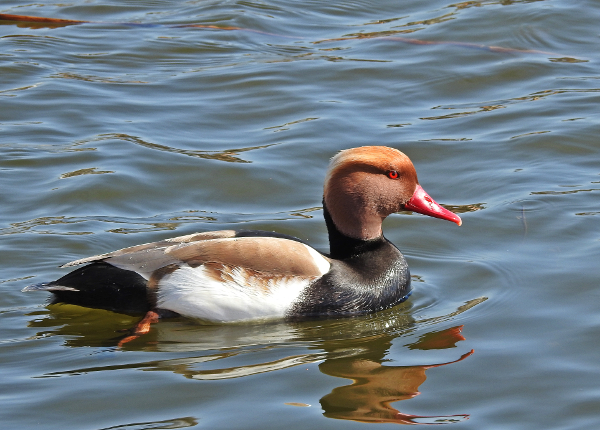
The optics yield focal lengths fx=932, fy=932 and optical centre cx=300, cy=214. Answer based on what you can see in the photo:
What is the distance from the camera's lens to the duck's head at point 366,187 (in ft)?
19.3

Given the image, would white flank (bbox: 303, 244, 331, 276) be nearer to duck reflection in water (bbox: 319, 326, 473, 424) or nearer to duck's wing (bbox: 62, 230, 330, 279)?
duck's wing (bbox: 62, 230, 330, 279)

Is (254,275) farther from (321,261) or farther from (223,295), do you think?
(321,261)

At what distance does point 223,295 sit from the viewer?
18.1 ft

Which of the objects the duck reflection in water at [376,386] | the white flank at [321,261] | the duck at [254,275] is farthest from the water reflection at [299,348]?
the white flank at [321,261]

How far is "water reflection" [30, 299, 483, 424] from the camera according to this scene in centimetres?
474

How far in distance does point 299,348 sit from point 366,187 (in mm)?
1193

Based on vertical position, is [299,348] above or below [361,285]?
below

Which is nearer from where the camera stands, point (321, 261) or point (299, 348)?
point (299, 348)

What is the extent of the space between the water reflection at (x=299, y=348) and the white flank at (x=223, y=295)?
0.08 metres

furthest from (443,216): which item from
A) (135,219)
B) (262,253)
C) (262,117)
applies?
(262,117)

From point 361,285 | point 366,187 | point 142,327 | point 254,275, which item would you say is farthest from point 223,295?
point 366,187

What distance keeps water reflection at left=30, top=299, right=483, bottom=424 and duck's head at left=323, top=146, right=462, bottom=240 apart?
609 mm

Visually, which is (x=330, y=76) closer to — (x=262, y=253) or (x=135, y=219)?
(x=135, y=219)

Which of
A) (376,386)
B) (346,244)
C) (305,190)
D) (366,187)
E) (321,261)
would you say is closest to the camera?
(376,386)
